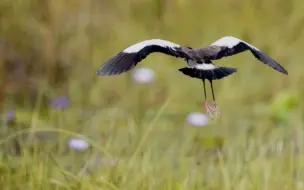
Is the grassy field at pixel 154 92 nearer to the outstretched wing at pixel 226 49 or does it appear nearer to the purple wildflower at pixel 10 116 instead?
the purple wildflower at pixel 10 116

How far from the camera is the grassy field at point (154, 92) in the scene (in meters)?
0.69

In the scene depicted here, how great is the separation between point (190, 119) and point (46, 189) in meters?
0.25

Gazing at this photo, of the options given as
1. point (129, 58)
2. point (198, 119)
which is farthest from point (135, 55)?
point (198, 119)

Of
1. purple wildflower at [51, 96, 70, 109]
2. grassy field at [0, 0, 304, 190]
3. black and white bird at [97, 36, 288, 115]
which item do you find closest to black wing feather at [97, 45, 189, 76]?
black and white bird at [97, 36, 288, 115]

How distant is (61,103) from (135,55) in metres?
0.39

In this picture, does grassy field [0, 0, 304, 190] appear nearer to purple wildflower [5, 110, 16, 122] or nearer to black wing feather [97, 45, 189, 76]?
purple wildflower [5, 110, 16, 122]

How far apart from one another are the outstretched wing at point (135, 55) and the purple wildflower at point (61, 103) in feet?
1.21

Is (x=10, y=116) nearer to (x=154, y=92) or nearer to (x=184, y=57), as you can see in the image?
(x=154, y=92)

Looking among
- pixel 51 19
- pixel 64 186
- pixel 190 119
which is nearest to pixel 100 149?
pixel 64 186

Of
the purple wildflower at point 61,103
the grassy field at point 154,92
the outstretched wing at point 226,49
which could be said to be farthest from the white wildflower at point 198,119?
the outstretched wing at point 226,49

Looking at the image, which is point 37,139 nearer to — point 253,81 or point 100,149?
point 100,149

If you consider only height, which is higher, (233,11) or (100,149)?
→ (233,11)

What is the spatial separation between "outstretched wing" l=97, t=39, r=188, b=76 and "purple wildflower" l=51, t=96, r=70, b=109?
369 mm

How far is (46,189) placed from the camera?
61 cm
